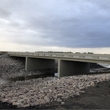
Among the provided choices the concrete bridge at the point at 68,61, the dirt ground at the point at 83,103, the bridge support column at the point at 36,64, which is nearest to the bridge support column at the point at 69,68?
the concrete bridge at the point at 68,61

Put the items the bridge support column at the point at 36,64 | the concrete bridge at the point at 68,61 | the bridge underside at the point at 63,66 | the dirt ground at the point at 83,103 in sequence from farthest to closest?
the bridge support column at the point at 36,64 < the bridge underside at the point at 63,66 < the concrete bridge at the point at 68,61 < the dirt ground at the point at 83,103

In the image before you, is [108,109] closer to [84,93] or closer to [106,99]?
[106,99]

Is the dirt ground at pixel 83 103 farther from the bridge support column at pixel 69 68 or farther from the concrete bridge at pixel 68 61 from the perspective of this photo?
the bridge support column at pixel 69 68

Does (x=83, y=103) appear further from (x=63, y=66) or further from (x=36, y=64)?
(x=36, y=64)

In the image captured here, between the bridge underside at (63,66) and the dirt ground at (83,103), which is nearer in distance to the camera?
the dirt ground at (83,103)

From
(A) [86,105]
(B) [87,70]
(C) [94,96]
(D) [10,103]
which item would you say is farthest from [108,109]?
(B) [87,70]

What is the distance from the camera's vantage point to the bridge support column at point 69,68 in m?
21.3

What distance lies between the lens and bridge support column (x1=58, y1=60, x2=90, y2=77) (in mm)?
21281

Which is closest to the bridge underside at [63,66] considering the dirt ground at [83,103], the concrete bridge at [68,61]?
the concrete bridge at [68,61]

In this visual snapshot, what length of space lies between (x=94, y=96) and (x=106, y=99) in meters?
0.71

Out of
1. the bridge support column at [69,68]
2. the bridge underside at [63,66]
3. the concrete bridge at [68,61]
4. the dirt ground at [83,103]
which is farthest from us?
the bridge underside at [63,66]

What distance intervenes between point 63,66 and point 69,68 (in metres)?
1.54

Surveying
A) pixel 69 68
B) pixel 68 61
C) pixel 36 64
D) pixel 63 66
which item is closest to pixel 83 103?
pixel 63 66

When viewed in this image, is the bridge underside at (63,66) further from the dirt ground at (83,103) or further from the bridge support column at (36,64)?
the dirt ground at (83,103)
